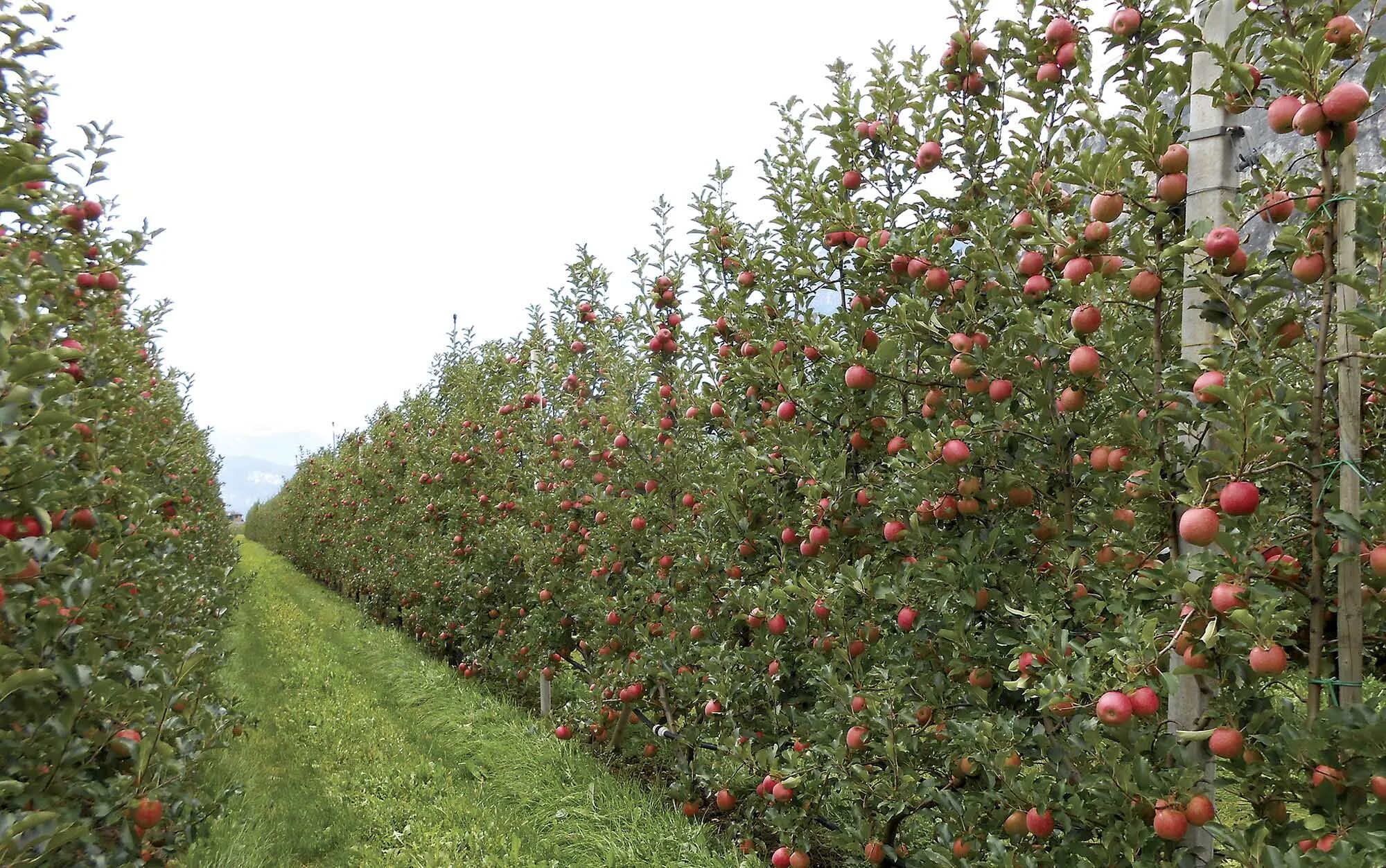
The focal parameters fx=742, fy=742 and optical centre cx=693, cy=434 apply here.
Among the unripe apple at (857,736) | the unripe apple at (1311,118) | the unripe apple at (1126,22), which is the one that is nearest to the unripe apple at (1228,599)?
the unripe apple at (1311,118)

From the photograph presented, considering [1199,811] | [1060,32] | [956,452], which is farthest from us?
[1060,32]

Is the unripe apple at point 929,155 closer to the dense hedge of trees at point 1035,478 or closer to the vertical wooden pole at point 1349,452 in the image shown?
the dense hedge of trees at point 1035,478

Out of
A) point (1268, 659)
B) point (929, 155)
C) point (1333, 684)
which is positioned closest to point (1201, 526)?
point (1268, 659)

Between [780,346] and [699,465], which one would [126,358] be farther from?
[780,346]

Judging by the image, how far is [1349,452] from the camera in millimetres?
1669

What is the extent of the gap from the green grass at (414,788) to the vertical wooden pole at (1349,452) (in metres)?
3.16

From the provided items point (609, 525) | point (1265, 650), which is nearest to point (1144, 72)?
point (1265, 650)

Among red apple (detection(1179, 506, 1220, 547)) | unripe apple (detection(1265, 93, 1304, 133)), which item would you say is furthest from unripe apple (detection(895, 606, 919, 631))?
unripe apple (detection(1265, 93, 1304, 133))

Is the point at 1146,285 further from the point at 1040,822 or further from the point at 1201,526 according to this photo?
the point at 1040,822

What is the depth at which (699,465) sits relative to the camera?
16.0ft

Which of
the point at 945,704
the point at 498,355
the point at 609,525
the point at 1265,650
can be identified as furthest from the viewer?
the point at 498,355

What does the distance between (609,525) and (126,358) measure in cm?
320

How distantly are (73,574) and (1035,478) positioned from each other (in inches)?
124

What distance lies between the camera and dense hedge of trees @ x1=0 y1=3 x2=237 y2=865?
72.7 inches
